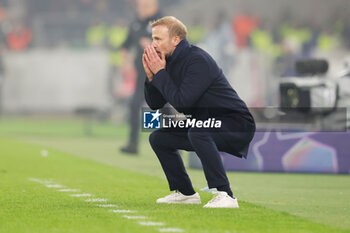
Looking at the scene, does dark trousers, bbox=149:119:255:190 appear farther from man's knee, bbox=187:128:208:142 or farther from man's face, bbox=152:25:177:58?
man's face, bbox=152:25:177:58

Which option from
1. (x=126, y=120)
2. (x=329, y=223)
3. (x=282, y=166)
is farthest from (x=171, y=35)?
(x=126, y=120)

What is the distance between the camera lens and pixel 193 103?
20.8 ft

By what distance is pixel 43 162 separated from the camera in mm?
11609

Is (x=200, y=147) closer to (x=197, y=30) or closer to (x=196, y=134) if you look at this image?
(x=196, y=134)

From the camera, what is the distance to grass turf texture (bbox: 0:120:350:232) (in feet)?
17.8

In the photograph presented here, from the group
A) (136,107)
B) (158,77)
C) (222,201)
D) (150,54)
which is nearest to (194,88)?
(158,77)

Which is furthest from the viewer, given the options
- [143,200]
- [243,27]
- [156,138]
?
[243,27]

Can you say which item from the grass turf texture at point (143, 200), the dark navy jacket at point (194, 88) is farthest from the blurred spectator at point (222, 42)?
the dark navy jacket at point (194, 88)

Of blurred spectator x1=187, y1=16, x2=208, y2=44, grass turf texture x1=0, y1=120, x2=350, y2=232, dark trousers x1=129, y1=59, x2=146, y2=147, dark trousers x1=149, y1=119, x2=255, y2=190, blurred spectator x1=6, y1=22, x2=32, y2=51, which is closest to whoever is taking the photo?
grass turf texture x1=0, y1=120, x2=350, y2=232

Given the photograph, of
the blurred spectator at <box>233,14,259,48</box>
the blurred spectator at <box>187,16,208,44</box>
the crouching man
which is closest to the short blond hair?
the crouching man

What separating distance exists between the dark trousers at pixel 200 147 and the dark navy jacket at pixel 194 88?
0.13 metres

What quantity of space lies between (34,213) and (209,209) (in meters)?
1.26

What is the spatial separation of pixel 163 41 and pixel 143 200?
1374 millimetres

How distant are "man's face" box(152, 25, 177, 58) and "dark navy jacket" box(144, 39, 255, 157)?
0.16ft
